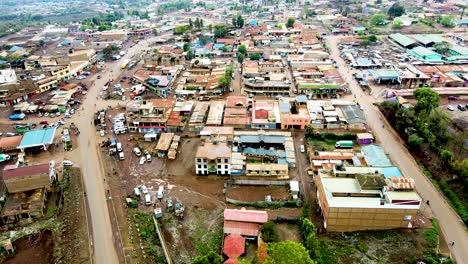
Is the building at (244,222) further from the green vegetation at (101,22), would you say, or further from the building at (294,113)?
the green vegetation at (101,22)

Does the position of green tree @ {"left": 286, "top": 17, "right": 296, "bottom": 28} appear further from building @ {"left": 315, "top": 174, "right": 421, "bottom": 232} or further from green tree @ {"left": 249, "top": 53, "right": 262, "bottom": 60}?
building @ {"left": 315, "top": 174, "right": 421, "bottom": 232}

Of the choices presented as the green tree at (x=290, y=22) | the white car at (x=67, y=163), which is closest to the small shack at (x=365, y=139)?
the white car at (x=67, y=163)

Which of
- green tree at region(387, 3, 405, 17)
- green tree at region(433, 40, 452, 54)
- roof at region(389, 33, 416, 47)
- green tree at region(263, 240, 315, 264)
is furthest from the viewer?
green tree at region(387, 3, 405, 17)

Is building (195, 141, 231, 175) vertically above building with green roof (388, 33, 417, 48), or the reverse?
building with green roof (388, 33, 417, 48)

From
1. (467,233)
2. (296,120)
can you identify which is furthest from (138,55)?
(467,233)

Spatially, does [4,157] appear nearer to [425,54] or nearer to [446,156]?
[446,156]

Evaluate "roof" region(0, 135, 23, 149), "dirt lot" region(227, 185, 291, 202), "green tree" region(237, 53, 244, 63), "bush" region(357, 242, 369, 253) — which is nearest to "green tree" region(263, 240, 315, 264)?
"bush" region(357, 242, 369, 253)

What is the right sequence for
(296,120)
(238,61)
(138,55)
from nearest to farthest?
1. (296,120)
2. (238,61)
3. (138,55)

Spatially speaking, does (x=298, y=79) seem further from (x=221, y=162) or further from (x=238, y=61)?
(x=221, y=162)
